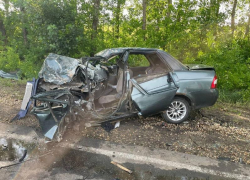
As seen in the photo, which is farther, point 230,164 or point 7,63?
point 7,63

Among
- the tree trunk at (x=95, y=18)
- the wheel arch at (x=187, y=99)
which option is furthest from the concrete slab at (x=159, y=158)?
the tree trunk at (x=95, y=18)

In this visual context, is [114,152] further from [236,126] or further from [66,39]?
[66,39]

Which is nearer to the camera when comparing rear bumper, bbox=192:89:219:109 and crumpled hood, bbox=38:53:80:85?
crumpled hood, bbox=38:53:80:85

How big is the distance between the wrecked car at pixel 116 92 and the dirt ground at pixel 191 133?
276mm

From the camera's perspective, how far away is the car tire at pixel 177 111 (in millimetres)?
4551

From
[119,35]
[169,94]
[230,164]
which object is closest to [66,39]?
[119,35]

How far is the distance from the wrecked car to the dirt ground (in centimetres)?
28

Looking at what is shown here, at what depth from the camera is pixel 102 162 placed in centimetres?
329

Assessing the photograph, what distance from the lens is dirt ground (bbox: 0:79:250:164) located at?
12.3ft

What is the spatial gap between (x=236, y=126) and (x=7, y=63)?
11973mm

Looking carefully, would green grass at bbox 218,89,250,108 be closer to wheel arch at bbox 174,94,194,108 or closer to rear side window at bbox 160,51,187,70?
wheel arch at bbox 174,94,194,108

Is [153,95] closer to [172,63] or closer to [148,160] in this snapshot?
[172,63]

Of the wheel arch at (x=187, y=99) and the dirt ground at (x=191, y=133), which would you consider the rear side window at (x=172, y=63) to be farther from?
the dirt ground at (x=191, y=133)

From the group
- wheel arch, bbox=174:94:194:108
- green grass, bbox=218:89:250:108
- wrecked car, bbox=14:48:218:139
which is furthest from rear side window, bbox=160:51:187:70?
green grass, bbox=218:89:250:108
